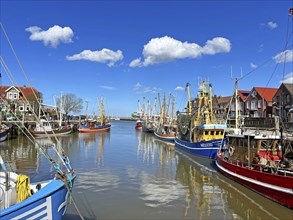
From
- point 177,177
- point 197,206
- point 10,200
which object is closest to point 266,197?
point 197,206


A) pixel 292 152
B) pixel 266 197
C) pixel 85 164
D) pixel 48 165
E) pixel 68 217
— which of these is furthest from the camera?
pixel 85 164

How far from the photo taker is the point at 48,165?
73.7ft

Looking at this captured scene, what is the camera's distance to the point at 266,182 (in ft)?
46.5

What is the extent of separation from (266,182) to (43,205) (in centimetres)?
1168

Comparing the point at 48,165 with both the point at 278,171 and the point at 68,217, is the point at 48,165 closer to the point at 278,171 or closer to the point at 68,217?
the point at 68,217

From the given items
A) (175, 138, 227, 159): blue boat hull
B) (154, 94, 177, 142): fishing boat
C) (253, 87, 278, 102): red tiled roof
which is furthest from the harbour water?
(253, 87, 278, 102): red tiled roof

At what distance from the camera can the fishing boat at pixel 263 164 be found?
13078 millimetres

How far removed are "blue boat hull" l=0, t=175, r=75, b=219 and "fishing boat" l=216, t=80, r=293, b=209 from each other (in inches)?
403

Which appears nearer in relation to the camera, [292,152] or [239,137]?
[292,152]

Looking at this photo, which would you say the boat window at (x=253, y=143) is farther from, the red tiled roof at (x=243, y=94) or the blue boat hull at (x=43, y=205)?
the red tiled roof at (x=243, y=94)

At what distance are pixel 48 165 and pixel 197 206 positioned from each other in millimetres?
14213

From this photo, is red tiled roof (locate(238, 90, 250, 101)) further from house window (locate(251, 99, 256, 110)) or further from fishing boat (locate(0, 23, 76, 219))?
fishing boat (locate(0, 23, 76, 219))

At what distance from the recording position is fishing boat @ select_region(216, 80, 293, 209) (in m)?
13.1

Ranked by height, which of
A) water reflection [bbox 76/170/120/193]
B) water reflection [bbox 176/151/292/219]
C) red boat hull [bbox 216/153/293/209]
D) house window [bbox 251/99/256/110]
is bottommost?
water reflection [bbox 176/151/292/219]
